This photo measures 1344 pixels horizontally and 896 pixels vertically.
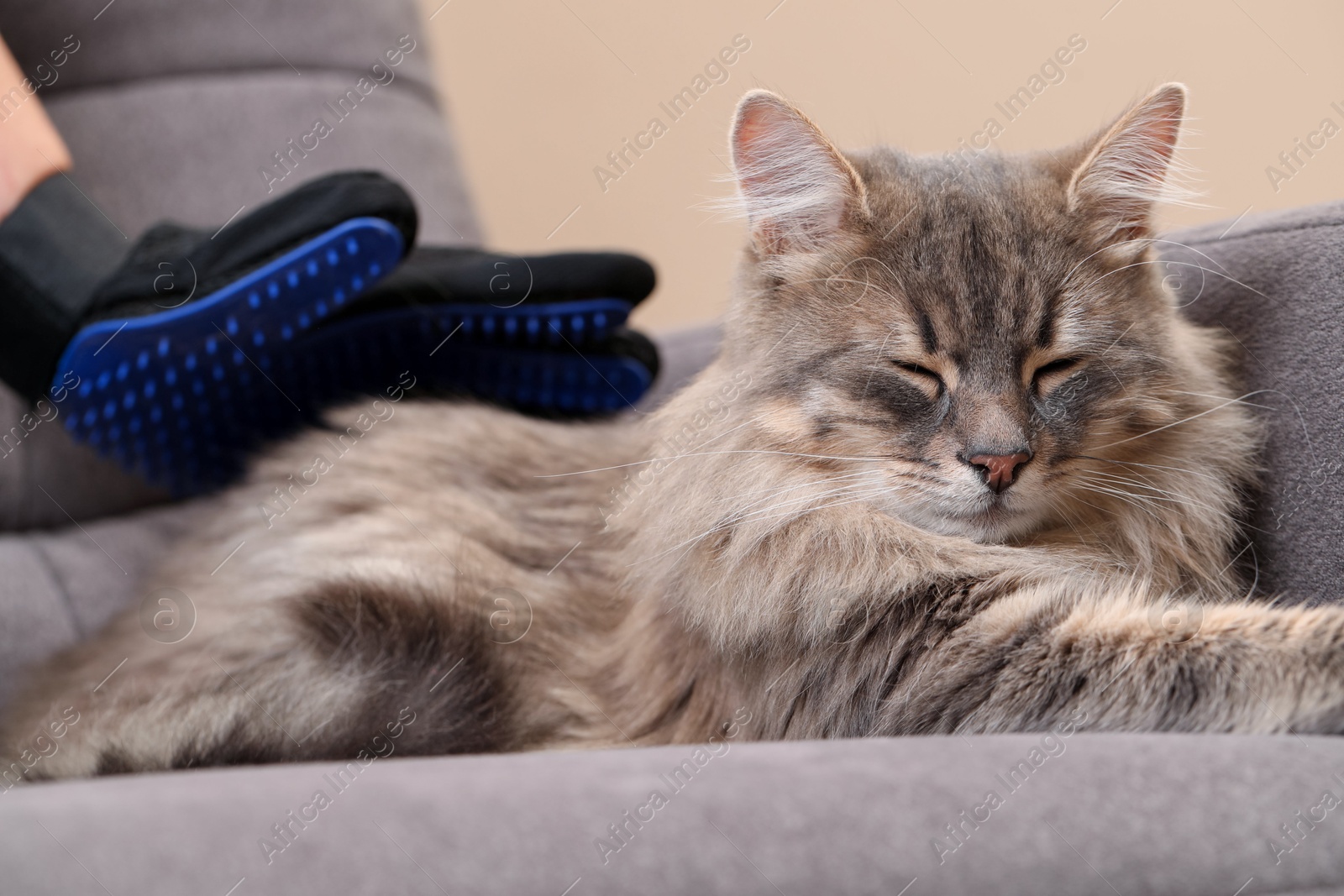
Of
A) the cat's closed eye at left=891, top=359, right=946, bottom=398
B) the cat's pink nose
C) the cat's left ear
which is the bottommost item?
the cat's pink nose

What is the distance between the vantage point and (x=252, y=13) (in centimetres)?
227

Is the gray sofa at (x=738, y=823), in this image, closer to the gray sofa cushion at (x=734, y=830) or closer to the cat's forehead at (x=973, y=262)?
the gray sofa cushion at (x=734, y=830)

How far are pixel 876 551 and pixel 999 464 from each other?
0.18m

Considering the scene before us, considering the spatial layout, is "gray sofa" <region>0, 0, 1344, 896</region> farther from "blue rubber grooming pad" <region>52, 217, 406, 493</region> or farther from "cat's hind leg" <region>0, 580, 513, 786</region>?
"blue rubber grooming pad" <region>52, 217, 406, 493</region>

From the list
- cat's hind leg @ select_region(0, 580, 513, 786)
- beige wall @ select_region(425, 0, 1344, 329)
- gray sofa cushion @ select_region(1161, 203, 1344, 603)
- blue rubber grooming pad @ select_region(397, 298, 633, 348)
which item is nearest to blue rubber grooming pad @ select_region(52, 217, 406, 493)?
blue rubber grooming pad @ select_region(397, 298, 633, 348)

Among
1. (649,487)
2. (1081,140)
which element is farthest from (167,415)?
(1081,140)

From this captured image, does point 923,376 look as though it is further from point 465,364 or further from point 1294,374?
point 465,364

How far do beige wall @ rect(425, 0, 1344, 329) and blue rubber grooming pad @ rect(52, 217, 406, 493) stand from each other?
1.10 meters

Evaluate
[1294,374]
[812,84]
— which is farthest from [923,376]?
[812,84]

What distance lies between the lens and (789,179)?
133cm

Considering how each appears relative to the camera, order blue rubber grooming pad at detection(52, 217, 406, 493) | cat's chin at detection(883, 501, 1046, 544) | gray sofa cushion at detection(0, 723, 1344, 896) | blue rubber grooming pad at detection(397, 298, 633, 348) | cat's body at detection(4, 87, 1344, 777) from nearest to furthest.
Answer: gray sofa cushion at detection(0, 723, 1344, 896)
cat's body at detection(4, 87, 1344, 777)
cat's chin at detection(883, 501, 1046, 544)
blue rubber grooming pad at detection(52, 217, 406, 493)
blue rubber grooming pad at detection(397, 298, 633, 348)

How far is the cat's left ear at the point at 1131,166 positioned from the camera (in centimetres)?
128

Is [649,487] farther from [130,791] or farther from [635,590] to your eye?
[130,791]

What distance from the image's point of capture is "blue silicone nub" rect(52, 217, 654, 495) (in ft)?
4.95
